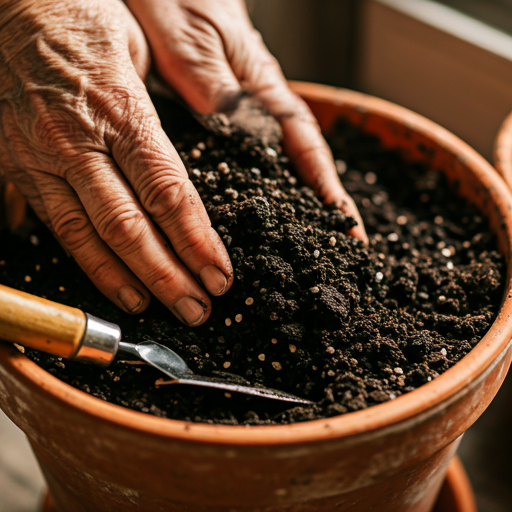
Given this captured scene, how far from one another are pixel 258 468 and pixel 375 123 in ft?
3.05

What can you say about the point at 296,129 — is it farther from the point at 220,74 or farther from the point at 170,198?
the point at 170,198

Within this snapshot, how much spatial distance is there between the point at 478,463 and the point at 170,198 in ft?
4.14

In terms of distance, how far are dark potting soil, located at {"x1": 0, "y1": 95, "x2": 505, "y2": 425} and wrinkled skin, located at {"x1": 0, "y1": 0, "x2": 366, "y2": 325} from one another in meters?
0.05

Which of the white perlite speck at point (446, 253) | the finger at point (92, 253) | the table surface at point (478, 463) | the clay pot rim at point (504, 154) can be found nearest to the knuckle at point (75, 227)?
the finger at point (92, 253)

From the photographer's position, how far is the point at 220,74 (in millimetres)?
920

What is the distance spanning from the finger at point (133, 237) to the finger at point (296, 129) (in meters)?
0.32

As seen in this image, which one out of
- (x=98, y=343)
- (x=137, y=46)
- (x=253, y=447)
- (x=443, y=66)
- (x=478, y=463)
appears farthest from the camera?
(x=443, y=66)

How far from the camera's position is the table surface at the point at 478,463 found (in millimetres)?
1345

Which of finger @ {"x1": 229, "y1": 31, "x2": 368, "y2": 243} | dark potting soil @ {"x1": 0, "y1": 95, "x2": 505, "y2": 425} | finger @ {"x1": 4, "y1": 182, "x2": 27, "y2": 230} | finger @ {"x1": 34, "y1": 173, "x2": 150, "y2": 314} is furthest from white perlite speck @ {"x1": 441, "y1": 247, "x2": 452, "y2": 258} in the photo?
finger @ {"x1": 4, "y1": 182, "x2": 27, "y2": 230}

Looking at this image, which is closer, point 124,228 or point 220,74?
point 124,228

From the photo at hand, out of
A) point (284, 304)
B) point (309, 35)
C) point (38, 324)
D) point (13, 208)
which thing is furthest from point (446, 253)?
point (309, 35)

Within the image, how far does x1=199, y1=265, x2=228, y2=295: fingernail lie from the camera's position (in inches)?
28.7

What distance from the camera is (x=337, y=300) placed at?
0.73m

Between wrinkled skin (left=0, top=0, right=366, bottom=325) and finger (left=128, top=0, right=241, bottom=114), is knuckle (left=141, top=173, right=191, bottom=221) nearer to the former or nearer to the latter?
wrinkled skin (left=0, top=0, right=366, bottom=325)
